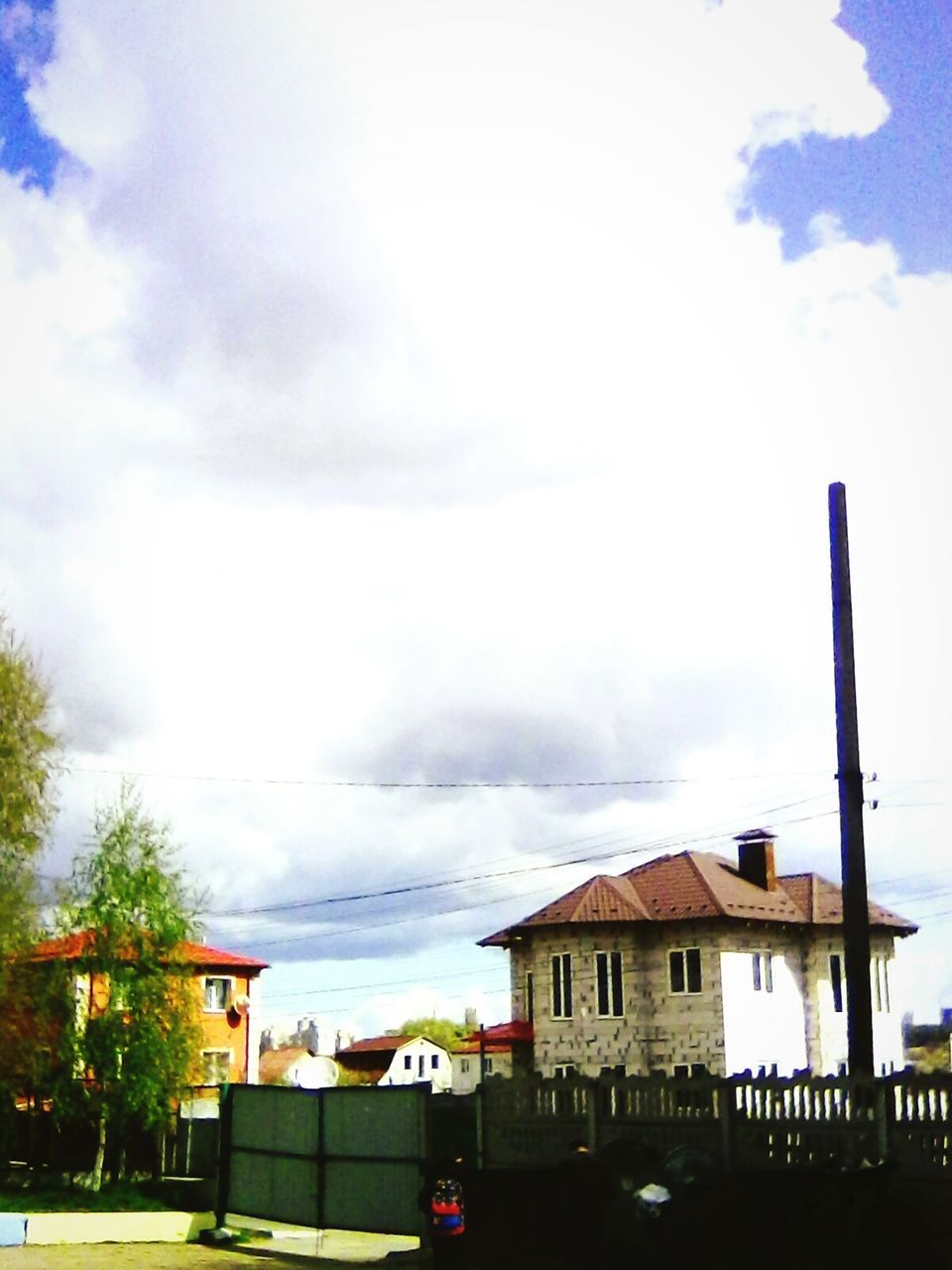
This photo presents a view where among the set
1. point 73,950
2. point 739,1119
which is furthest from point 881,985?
point 739,1119

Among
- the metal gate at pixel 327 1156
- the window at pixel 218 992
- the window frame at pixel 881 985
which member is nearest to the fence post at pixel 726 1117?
the metal gate at pixel 327 1156

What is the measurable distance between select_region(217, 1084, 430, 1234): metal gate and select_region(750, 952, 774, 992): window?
113ft

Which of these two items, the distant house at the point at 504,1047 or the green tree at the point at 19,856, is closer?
the green tree at the point at 19,856

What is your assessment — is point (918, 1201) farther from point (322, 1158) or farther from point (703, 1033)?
point (703, 1033)

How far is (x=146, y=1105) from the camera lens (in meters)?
33.3

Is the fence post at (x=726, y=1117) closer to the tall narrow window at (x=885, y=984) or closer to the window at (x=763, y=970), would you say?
the window at (x=763, y=970)

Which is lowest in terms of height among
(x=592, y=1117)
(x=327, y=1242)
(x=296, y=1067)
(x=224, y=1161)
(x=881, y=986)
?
(x=296, y=1067)

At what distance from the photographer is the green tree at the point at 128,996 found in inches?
1310

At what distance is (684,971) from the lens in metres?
54.4

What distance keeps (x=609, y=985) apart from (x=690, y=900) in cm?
437

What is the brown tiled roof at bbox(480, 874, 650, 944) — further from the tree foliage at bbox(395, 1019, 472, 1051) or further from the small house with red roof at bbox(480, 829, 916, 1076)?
the tree foliage at bbox(395, 1019, 472, 1051)

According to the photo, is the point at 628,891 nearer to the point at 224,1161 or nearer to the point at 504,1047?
the point at 504,1047

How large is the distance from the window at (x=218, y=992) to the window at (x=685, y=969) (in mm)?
21468

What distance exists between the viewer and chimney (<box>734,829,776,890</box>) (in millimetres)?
58509
